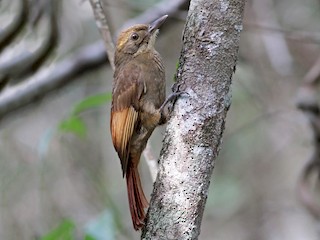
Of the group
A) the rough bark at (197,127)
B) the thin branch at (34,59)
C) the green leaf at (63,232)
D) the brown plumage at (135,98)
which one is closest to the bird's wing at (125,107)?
the brown plumage at (135,98)

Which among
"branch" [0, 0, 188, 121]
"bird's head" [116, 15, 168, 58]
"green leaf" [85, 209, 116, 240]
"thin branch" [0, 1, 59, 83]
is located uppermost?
"bird's head" [116, 15, 168, 58]

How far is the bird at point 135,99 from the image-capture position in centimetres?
245

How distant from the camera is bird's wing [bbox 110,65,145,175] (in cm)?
246

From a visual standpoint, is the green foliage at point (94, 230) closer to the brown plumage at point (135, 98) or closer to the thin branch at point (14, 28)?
the brown plumage at point (135, 98)

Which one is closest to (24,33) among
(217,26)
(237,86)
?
(217,26)

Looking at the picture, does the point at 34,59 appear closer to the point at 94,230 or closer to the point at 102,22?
the point at 102,22

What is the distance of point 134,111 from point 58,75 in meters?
1.16

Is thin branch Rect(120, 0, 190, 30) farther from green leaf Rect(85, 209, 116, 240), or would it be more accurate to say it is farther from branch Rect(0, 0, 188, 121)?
green leaf Rect(85, 209, 116, 240)

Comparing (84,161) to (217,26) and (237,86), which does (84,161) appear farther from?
(217,26)

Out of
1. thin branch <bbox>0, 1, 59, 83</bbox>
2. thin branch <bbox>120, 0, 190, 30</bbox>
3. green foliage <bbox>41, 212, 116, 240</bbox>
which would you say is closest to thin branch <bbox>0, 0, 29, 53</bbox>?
thin branch <bbox>0, 1, 59, 83</bbox>

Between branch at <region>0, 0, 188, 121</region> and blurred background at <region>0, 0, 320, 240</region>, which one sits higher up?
branch at <region>0, 0, 188, 121</region>

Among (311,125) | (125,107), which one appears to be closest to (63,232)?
(125,107)

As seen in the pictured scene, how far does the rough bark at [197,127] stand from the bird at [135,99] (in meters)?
0.48

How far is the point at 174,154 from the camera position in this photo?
6.09 ft
